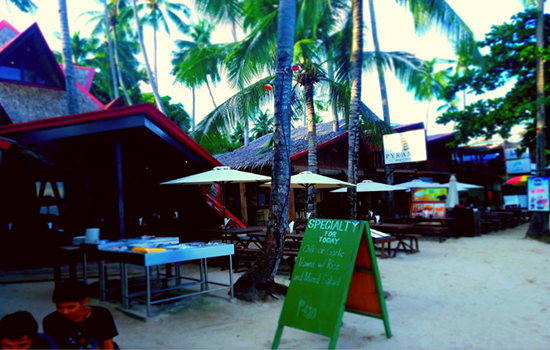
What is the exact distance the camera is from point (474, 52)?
13.0m

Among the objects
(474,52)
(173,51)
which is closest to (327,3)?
(474,52)

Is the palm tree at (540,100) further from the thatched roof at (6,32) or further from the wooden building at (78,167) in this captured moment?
the thatched roof at (6,32)

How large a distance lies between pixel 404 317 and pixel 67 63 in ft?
31.3

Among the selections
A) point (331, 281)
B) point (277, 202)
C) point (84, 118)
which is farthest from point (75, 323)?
point (84, 118)

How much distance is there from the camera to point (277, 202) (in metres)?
5.87

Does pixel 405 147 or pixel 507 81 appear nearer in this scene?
pixel 507 81

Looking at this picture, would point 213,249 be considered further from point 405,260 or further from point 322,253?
point 405,260

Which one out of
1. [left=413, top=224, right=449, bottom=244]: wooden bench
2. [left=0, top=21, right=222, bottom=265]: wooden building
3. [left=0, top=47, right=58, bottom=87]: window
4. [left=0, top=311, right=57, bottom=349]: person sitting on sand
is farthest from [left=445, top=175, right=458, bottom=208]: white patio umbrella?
[left=0, top=311, right=57, bottom=349]: person sitting on sand

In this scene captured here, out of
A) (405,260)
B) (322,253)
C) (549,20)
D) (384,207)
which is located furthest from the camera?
(384,207)

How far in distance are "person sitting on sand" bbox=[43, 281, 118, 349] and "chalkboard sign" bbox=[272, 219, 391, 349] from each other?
174cm

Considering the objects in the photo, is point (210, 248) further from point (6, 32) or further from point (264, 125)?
point (264, 125)

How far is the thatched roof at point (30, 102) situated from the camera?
33.2 feet

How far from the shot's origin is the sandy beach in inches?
156

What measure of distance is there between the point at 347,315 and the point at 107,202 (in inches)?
263
